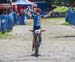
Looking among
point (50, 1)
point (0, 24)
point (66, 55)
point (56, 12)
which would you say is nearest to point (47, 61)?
point (66, 55)

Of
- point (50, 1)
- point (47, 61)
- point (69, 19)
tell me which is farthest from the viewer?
point (50, 1)

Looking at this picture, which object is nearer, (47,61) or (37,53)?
(47,61)

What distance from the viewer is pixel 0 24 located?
26.8 meters

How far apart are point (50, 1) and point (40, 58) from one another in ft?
253

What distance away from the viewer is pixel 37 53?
14.8 m

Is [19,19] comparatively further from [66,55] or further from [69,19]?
[66,55]

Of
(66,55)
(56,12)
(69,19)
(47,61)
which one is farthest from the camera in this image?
(56,12)

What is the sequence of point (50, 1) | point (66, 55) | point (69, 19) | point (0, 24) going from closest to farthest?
point (66, 55)
point (0, 24)
point (69, 19)
point (50, 1)

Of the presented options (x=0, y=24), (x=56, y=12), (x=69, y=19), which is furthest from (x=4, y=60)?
(x=56, y=12)

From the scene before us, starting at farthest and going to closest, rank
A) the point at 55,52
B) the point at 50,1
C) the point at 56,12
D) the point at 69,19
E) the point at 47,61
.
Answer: the point at 50,1
the point at 56,12
the point at 69,19
the point at 55,52
the point at 47,61

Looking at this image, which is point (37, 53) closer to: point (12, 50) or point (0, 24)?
point (12, 50)

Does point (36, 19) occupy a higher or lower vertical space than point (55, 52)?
higher

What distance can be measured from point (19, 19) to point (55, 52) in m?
Result: 26.0

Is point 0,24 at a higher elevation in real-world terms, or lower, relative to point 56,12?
higher
